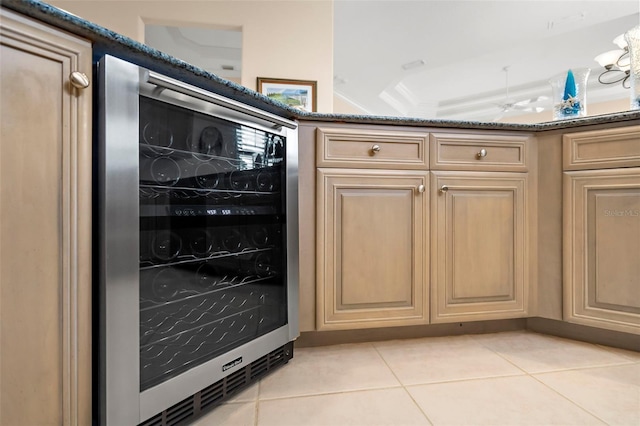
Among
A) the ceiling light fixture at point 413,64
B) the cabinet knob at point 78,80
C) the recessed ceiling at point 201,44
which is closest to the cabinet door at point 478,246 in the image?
the cabinet knob at point 78,80

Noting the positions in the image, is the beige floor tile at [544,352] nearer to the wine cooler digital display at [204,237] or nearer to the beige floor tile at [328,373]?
the beige floor tile at [328,373]

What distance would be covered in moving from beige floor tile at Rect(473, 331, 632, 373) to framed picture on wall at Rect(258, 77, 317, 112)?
1.91m

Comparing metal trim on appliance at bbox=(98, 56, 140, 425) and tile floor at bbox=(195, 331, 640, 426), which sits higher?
metal trim on appliance at bbox=(98, 56, 140, 425)

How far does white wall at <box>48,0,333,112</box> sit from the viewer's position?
2275 mm

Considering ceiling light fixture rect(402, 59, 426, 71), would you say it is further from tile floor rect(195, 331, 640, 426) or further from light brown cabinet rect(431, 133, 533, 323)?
tile floor rect(195, 331, 640, 426)

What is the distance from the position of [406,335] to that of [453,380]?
0.38 m

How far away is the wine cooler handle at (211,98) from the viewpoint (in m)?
0.75

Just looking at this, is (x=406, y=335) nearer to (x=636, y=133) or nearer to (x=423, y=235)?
(x=423, y=235)

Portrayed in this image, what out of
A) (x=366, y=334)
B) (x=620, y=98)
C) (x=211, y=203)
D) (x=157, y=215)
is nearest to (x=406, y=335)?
(x=366, y=334)

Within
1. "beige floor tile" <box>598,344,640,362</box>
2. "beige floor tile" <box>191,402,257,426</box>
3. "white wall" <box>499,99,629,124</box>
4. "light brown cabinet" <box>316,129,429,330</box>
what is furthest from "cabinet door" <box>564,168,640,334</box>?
"white wall" <box>499,99,629,124</box>

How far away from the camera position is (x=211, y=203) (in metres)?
0.96

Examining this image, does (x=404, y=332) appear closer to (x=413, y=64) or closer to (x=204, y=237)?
(x=204, y=237)

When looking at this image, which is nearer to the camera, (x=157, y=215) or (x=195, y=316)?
(x=157, y=215)

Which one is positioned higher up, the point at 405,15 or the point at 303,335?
the point at 405,15
